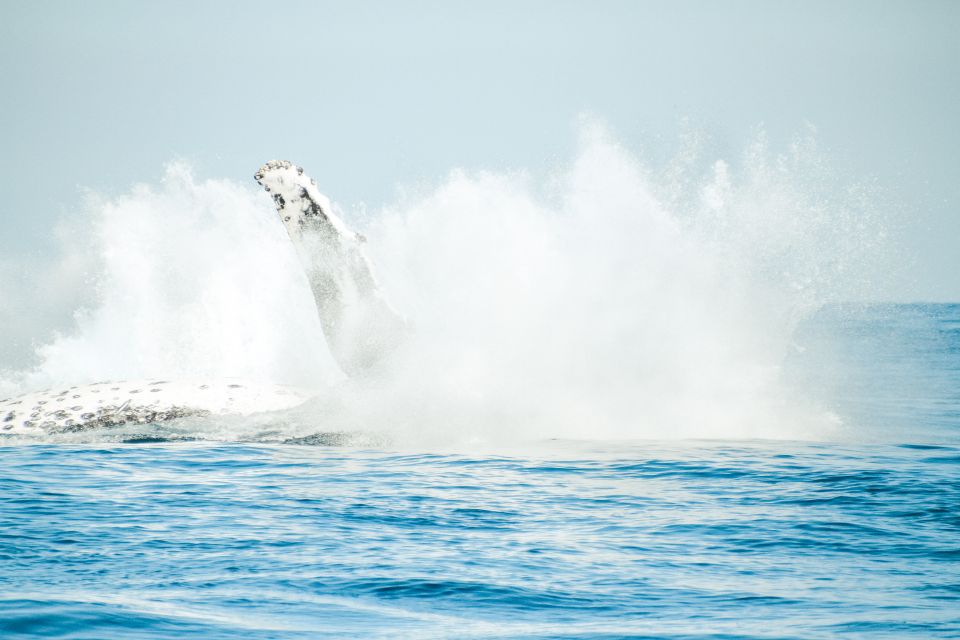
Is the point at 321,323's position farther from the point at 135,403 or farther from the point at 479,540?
the point at 479,540

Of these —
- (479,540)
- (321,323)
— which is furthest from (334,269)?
(479,540)

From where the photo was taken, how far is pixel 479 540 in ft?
28.8

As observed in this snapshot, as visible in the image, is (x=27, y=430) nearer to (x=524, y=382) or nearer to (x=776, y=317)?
(x=524, y=382)

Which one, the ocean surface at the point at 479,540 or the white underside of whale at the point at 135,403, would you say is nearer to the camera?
the ocean surface at the point at 479,540

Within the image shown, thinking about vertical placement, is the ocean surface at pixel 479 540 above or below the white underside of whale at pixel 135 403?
below

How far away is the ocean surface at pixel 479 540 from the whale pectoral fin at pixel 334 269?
4.80ft

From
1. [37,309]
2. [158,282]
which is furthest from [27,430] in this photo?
[37,309]

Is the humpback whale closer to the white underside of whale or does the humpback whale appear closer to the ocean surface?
the white underside of whale

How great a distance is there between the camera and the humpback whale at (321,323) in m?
14.8

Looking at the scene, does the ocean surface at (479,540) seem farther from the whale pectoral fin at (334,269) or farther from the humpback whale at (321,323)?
the whale pectoral fin at (334,269)

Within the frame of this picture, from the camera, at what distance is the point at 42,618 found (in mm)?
6211

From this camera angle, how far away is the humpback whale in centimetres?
1477

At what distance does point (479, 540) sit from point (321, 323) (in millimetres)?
6728

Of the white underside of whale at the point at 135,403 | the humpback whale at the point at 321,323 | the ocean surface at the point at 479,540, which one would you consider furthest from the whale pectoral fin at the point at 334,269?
the ocean surface at the point at 479,540
